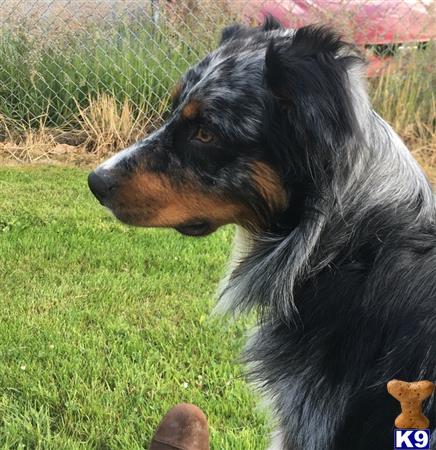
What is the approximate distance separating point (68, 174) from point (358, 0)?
4029 millimetres

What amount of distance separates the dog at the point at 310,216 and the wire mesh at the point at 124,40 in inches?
215

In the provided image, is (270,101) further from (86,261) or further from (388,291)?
(86,261)

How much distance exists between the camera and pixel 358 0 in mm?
7500

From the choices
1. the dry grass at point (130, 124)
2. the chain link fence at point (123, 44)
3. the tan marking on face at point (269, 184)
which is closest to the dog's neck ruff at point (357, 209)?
the tan marking on face at point (269, 184)

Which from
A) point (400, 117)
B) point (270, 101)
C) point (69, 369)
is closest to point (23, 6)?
point (400, 117)

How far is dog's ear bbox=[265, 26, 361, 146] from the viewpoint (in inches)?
78.4

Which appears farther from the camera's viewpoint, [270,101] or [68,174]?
[68,174]

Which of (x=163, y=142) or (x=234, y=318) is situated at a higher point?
(x=163, y=142)

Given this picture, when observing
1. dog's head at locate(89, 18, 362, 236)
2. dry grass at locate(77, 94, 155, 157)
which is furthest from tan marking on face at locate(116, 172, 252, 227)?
dry grass at locate(77, 94, 155, 157)

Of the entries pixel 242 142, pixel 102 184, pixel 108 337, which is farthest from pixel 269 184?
pixel 108 337

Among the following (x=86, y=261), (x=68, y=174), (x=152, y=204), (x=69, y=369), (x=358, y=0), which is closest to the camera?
(x=152, y=204)

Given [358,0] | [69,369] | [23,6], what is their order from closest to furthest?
→ [69,369] → [358,0] → [23,6]

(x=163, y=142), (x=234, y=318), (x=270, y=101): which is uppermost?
(x=270, y=101)

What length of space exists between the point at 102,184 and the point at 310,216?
0.81 metres
